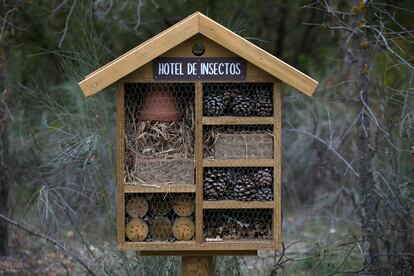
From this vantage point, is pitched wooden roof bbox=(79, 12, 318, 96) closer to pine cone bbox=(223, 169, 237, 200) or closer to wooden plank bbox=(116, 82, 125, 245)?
wooden plank bbox=(116, 82, 125, 245)

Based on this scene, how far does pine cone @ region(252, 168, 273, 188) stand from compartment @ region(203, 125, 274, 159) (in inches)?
3.6

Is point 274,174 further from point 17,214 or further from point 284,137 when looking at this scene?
point 284,137

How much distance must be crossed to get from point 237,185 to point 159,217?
1.71 ft

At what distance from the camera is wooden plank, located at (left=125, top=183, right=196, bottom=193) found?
4793 millimetres

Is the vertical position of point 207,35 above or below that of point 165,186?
above

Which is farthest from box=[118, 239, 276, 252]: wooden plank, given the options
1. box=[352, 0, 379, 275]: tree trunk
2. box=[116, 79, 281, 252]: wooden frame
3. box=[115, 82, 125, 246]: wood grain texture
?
box=[352, 0, 379, 275]: tree trunk

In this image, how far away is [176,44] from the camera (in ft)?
15.4

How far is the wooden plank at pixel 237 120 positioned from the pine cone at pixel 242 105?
2.7 inches

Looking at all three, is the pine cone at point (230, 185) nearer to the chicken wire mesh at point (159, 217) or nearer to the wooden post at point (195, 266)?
the chicken wire mesh at point (159, 217)

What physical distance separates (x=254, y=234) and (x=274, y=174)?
1.33 feet

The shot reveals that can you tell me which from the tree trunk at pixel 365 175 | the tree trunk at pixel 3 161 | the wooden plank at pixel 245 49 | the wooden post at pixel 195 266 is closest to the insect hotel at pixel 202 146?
the wooden plank at pixel 245 49

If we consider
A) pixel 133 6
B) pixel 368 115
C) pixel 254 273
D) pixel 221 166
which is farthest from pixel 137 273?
pixel 133 6

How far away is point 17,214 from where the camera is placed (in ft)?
26.9

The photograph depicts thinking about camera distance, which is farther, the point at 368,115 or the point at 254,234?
the point at 368,115
